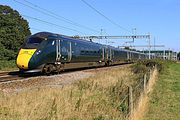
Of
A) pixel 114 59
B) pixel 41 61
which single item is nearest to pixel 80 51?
pixel 41 61

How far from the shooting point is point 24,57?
23688mm

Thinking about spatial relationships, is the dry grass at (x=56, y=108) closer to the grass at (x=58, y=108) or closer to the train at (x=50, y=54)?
the grass at (x=58, y=108)

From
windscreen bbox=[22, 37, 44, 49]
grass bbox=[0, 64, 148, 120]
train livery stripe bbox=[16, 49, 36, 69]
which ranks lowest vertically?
grass bbox=[0, 64, 148, 120]

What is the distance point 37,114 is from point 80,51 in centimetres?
2306

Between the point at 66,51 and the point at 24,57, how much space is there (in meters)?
4.88

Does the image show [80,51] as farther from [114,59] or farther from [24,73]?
[114,59]

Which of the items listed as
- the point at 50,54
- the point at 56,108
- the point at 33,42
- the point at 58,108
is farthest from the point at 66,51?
the point at 56,108

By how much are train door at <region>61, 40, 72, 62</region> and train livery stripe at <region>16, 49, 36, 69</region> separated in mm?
3569

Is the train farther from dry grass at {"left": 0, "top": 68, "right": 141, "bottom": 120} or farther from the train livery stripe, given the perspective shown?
dry grass at {"left": 0, "top": 68, "right": 141, "bottom": 120}

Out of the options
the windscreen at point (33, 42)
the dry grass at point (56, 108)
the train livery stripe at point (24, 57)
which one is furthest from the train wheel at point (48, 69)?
the dry grass at point (56, 108)

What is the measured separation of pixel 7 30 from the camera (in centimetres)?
6391

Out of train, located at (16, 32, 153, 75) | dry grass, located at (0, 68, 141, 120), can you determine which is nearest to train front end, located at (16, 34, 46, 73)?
train, located at (16, 32, 153, 75)

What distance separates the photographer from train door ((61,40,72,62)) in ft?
88.4

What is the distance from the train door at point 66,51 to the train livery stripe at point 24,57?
357 cm
